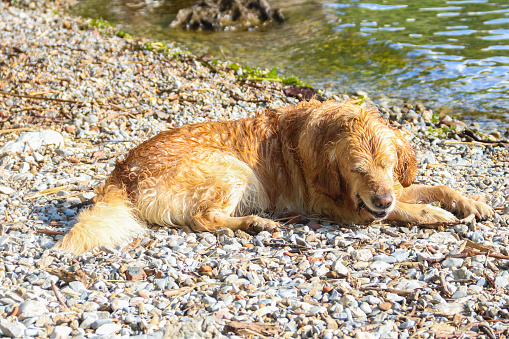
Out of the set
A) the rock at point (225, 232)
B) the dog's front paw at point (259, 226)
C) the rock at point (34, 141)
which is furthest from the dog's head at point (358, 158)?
the rock at point (34, 141)

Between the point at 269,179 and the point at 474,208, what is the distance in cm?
205

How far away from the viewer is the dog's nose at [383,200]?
4371 mm

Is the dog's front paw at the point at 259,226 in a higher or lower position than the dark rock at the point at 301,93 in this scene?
lower

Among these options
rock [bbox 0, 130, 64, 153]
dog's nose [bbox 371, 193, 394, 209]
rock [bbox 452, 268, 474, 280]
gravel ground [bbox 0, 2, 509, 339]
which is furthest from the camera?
rock [bbox 0, 130, 64, 153]

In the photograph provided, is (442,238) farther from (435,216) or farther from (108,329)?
(108,329)

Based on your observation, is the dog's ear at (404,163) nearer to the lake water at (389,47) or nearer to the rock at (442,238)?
the rock at (442,238)

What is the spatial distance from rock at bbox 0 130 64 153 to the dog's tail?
2.36 metres

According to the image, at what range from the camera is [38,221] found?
495cm

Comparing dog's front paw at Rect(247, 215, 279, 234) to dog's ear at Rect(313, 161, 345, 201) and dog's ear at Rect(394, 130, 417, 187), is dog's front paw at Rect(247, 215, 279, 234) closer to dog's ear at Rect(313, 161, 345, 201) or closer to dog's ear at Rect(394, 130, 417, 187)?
dog's ear at Rect(313, 161, 345, 201)

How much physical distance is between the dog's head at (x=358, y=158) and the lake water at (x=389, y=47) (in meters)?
4.60

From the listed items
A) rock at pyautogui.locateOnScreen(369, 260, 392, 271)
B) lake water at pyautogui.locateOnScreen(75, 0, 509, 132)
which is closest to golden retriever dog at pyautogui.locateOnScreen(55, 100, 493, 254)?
rock at pyautogui.locateOnScreen(369, 260, 392, 271)

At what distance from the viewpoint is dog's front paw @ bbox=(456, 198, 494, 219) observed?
491 cm

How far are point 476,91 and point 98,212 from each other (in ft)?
26.8

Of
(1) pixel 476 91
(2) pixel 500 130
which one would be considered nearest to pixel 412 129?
(2) pixel 500 130
